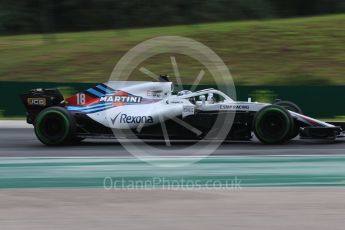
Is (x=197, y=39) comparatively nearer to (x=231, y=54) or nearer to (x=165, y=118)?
(x=231, y=54)

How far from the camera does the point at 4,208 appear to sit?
6980mm

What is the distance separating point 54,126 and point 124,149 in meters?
1.48

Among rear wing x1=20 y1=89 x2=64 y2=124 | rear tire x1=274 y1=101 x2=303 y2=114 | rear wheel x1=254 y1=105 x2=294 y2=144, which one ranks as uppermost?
rear wing x1=20 y1=89 x2=64 y2=124

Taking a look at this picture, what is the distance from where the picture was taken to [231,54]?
106 ft

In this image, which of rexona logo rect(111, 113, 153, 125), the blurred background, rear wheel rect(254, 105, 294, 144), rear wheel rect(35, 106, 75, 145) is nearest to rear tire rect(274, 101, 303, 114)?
rear wheel rect(254, 105, 294, 144)

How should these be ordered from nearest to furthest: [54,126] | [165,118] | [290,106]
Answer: [165,118], [54,126], [290,106]

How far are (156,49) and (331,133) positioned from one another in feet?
75.8

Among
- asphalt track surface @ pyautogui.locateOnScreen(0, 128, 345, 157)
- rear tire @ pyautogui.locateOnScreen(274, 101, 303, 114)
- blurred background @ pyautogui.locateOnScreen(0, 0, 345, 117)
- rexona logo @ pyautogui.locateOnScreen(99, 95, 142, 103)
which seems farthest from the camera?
blurred background @ pyautogui.locateOnScreen(0, 0, 345, 117)

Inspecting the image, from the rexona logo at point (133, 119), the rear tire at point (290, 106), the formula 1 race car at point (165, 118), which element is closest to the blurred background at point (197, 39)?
the rear tire at point (290, 106)

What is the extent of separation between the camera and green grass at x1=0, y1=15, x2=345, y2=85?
29312 millimetres

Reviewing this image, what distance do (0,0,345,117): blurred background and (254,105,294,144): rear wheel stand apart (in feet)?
22.6

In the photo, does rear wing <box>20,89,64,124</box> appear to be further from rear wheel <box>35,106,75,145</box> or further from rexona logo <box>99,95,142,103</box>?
rexona logo <box>99,95,142,103</box>

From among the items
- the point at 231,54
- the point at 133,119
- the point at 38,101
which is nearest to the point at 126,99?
the point at 133,119

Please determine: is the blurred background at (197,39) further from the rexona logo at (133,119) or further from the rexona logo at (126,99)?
the rexona logo at (133,119)
